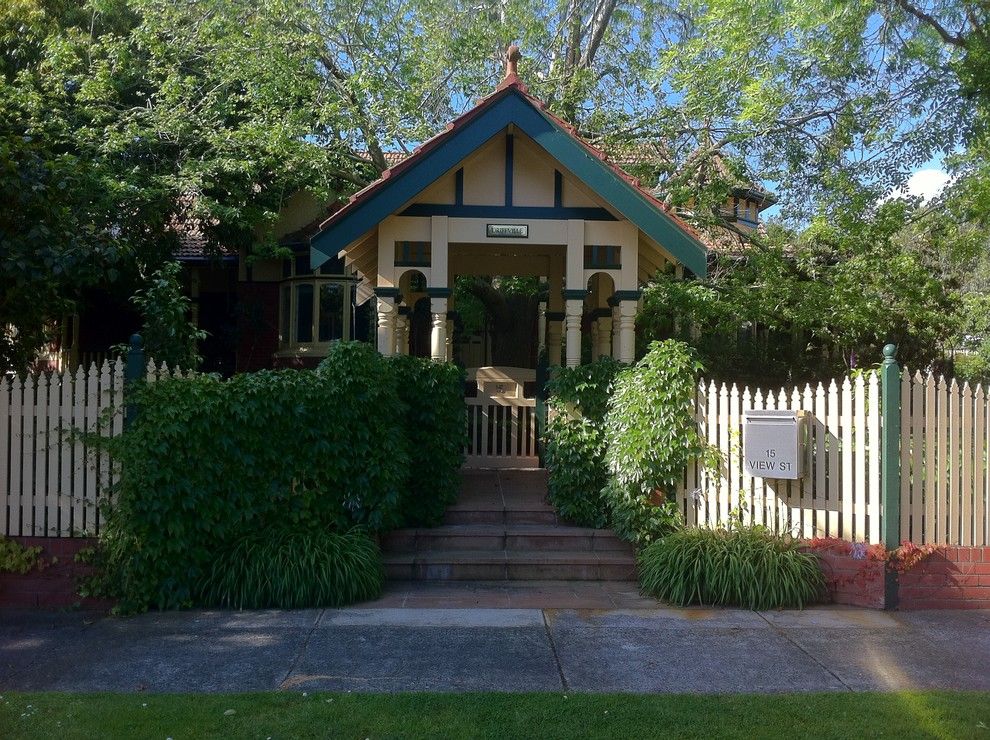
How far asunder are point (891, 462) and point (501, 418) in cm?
490

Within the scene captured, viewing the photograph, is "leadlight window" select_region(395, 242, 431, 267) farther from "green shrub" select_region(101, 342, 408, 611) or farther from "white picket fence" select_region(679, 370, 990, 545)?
"white picket fence" select_region(679, 370, 990, 545)

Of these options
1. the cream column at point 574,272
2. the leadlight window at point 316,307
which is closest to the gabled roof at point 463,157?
the cream column at point 574,272

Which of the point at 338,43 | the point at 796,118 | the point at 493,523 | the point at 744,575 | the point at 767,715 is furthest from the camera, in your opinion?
the point at 338,43

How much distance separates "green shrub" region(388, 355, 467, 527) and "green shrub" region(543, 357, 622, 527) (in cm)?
97

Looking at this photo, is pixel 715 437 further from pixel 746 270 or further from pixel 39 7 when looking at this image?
pixel 39 7

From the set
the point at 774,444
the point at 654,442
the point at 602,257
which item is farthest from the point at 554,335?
the point at 774,444

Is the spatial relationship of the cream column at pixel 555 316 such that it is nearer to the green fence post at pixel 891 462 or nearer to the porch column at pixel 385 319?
the porch column at pixel 385 319

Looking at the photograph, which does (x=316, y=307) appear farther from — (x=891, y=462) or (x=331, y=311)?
(x=891, y=462)

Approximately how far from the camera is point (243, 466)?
7.56 m

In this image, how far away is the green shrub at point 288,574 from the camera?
7316 mm

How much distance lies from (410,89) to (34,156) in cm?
732

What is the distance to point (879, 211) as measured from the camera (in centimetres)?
1239

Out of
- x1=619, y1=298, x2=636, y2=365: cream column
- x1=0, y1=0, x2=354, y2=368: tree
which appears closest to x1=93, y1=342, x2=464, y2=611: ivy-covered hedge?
x1=619, y1=298, x2=636, y2=365: cream column

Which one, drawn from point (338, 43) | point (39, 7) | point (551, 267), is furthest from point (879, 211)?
point (39, 7)
